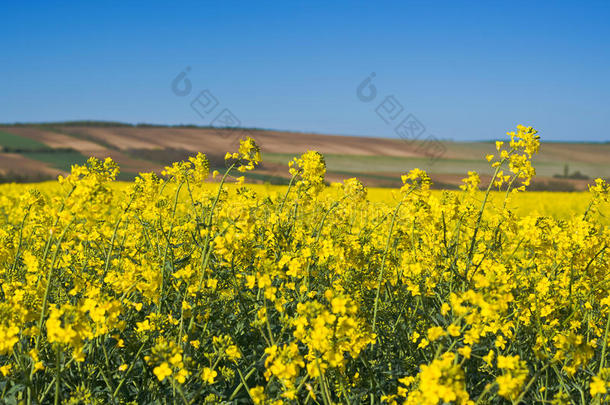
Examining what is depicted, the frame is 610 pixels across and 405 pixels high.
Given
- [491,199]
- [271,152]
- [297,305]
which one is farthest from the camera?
[271,152]

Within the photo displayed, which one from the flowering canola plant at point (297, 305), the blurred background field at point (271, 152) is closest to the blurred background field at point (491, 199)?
the flowering canola plant at point (297, 305)

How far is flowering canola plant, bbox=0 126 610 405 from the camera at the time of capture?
2.32 m

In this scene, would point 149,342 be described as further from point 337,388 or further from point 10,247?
point 10,247

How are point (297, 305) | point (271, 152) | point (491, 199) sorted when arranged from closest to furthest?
point (297, 305) → point (491, 199) → point (271, 152)

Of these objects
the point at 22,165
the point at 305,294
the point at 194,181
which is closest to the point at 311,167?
the point at 194,181

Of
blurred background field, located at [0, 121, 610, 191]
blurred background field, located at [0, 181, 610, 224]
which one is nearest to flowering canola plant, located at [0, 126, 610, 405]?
blurred background field, located at [0, 181, 610, 224]

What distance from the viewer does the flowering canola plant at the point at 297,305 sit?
232cm

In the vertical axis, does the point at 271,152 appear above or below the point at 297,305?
above

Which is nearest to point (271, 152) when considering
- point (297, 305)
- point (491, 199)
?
point (491, 199)

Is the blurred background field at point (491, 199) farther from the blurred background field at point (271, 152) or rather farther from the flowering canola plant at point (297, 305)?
the blurred background field at point (271, 152)

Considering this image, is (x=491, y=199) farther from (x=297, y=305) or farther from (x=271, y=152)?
(x=271, y=152)

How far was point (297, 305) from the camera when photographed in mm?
2701

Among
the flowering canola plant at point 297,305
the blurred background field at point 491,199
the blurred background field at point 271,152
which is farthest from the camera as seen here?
the blurred background field at point 271,152

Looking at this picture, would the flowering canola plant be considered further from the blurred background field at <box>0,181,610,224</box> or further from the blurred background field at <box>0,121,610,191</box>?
the blurred background field at <box>0,121,610,191</box>
